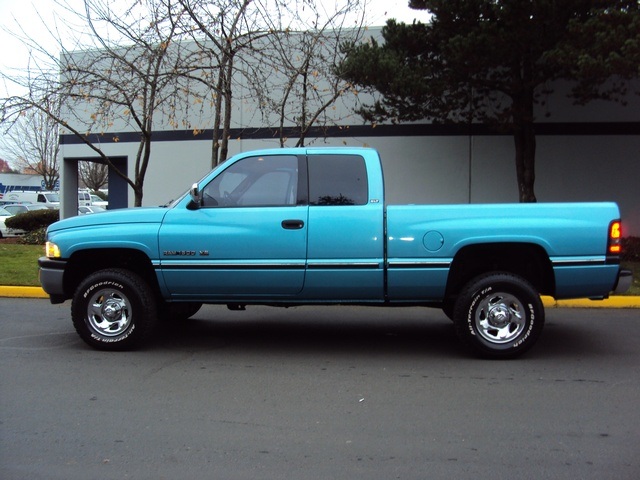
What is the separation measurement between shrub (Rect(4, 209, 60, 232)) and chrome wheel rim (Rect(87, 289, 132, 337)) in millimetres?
16928

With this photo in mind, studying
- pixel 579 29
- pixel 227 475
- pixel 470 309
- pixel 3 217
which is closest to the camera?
pixel 227 475

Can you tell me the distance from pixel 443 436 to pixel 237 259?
2.70 metres

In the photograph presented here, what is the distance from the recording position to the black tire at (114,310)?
634 cm

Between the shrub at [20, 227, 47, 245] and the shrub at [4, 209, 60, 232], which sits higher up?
the shrub at [4, 209, 60, 232]

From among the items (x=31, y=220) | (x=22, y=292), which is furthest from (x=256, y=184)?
(x=31, y=220)

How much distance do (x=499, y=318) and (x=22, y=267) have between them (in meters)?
9.60

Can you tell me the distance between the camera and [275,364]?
6082mm

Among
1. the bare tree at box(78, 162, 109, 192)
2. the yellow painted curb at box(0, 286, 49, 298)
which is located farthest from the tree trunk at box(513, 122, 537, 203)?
the bare tree at box(78, 162, 109, 192)

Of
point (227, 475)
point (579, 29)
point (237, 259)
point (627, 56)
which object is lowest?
point (227, 475)

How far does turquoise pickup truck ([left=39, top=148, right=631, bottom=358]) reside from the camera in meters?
5.97

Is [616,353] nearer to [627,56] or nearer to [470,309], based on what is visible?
[470,309]

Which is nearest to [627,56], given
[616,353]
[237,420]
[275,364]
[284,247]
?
[616,353]

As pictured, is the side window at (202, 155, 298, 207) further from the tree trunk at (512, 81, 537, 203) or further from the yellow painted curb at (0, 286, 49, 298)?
the tree trunk at (512, 81, 537, 203)

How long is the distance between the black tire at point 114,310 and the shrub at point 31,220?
16922 millimetres
